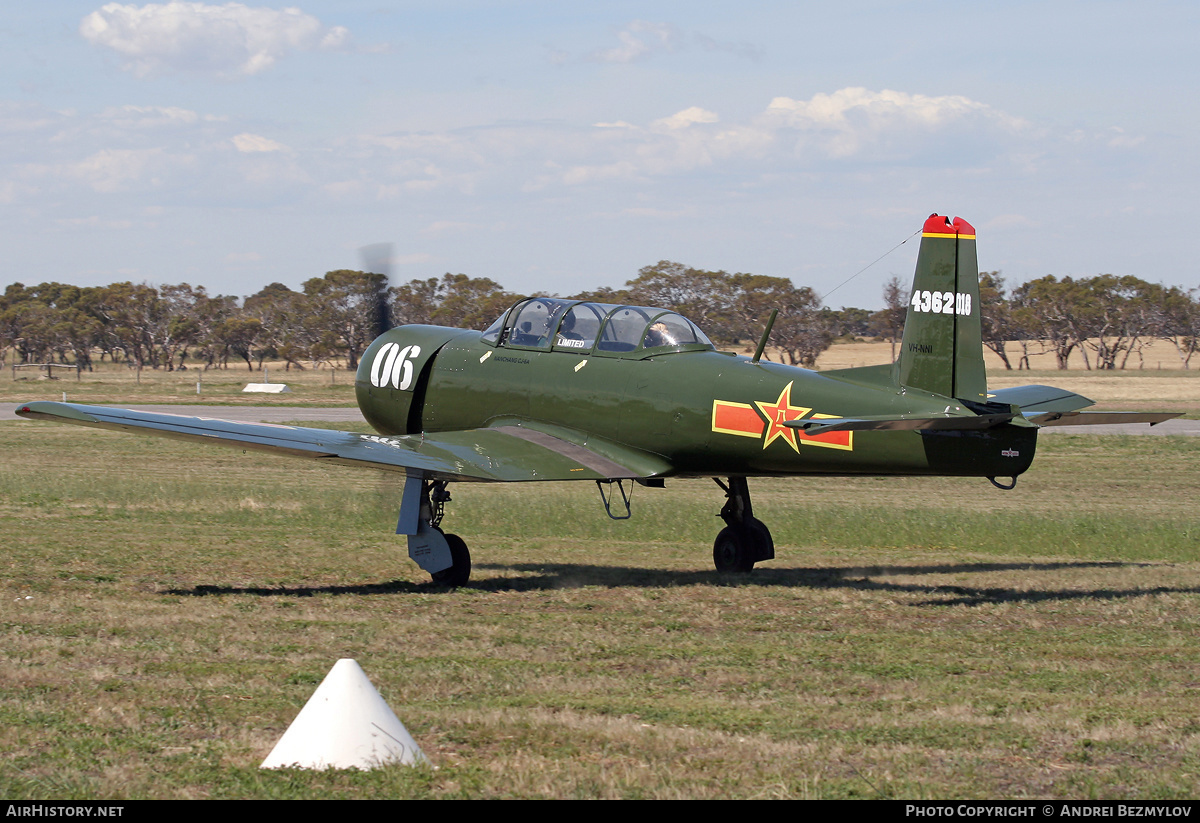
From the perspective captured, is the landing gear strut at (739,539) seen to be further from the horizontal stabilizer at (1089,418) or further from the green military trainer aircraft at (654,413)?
the horizontal stabilizer at (1089,418)

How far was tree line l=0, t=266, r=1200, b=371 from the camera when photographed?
3169 inches

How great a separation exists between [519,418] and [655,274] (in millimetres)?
68607

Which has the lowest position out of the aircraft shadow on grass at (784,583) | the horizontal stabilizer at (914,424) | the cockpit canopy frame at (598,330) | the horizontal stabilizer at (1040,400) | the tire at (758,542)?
the aircraft shadow on grass at (784,583)

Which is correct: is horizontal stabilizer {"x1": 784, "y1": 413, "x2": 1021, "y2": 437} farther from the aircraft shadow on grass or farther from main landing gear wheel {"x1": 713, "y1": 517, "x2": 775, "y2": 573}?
main landing gear wheel {"x1": 713, "y1": 517, "x2": 775, "y2": 573}

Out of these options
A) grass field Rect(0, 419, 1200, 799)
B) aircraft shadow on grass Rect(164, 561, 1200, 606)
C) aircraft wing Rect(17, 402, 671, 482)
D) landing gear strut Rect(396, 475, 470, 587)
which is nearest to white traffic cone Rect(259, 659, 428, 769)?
grass field Rect(0, 419, 1200, 799)

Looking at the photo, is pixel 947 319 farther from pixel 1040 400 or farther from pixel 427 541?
pixel 427 541

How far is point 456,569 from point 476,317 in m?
62.9

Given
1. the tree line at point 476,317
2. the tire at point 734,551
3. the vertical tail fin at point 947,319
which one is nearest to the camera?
the vertical tail fin at point 947,319

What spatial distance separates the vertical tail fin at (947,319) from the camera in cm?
1055

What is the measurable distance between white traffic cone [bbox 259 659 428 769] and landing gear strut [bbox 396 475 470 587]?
6.27 meters

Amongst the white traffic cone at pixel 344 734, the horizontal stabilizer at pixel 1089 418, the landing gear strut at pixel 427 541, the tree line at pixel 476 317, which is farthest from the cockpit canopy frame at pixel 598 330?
the tree line at pixel 476 317

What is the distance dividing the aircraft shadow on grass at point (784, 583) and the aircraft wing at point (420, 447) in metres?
1.16

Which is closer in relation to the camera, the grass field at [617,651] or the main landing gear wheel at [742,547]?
the grass field at [617,651]

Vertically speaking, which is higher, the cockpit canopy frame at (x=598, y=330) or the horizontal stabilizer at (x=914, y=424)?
the cockpit canopy frame at (x=598, y=330)
